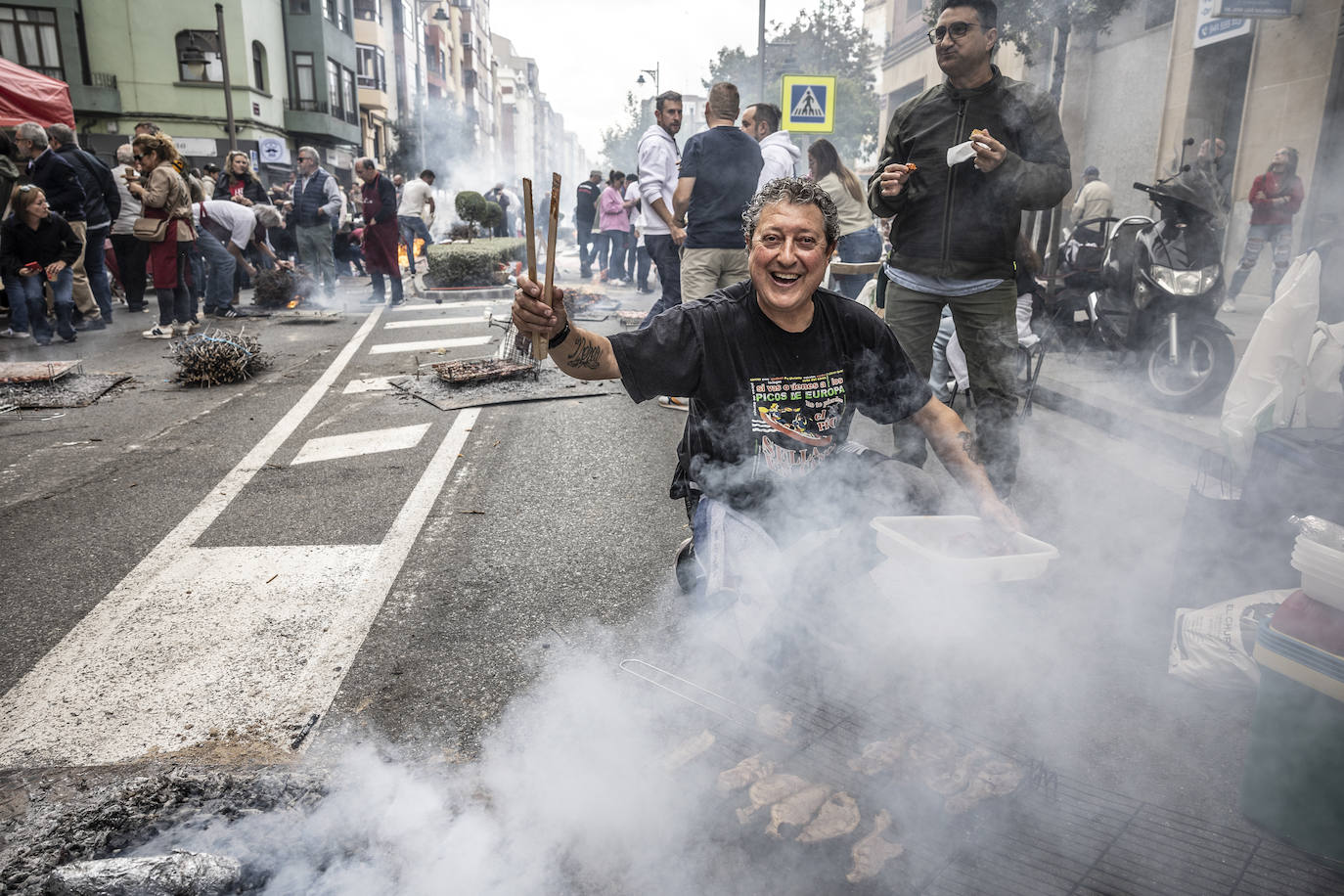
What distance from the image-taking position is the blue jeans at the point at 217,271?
10.2m

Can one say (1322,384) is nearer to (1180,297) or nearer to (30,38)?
(1180,297)

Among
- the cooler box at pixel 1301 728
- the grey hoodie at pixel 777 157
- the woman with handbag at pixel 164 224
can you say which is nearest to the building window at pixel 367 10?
the woman with handbag at pixel 164 224

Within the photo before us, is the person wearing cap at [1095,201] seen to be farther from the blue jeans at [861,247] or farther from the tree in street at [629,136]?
the tree in street at [629,136]

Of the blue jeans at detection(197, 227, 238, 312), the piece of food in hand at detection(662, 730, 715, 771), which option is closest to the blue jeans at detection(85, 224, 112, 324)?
the blue jeans at detection(197, 227, 238, 312)

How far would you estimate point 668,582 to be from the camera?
133 inches

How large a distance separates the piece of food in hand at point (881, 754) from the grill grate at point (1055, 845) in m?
0.03

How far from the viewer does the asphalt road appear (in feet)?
8.03

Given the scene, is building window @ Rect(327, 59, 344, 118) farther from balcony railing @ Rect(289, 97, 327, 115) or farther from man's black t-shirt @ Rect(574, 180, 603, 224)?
man's black t-shirt @ Rect(574, 180, 603, 224)

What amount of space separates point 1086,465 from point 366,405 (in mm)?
4576

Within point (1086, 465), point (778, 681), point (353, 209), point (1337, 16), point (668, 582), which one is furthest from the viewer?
point (353, 209)

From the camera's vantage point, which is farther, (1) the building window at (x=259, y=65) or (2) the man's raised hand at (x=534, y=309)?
(1) the building window at (x=259, y=65)

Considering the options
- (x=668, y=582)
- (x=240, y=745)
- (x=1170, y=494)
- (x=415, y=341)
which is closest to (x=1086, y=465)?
(x=1170, y=494)

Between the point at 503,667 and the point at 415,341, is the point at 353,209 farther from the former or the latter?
the point at 503,667

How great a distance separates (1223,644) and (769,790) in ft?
4.51
